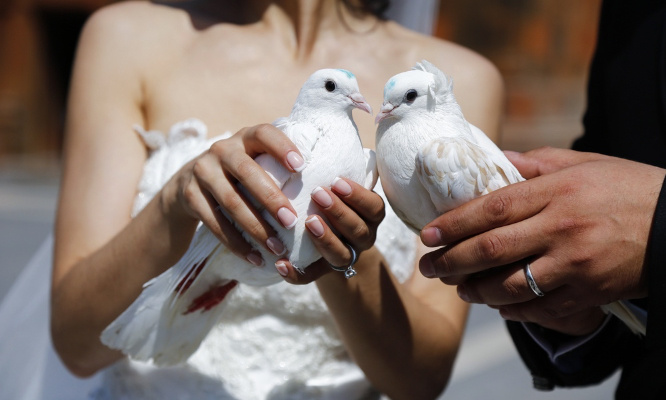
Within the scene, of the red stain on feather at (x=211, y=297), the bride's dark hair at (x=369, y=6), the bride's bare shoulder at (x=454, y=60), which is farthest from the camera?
the bride's dark hair at (x=369, y=6)

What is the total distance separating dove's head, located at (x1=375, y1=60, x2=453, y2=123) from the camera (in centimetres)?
96

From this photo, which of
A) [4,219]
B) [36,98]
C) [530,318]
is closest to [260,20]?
[530,318]

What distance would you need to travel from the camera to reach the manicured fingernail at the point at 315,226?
0.93 meters

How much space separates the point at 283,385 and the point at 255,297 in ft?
0.67

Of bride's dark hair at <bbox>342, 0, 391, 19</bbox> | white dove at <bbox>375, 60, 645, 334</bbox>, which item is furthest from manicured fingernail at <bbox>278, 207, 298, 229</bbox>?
bride's dark hair at <bbox>342, 0, 391, 19</bbox>

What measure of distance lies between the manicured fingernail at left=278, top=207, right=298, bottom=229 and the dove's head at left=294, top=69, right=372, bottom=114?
179 millimetres

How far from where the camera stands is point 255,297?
57.2 inches

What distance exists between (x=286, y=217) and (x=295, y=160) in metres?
0.08

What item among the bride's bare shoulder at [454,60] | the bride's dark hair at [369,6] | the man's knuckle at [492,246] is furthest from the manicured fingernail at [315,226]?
the bride's dark hair at [369,6]

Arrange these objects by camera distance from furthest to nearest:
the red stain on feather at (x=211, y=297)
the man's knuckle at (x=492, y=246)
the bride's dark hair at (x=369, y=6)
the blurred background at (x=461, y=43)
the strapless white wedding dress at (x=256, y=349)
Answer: the blurred background at (x=461, y=43) → the bride's dark hair at (x=369, y=6) → the strapless white wedding dress at (x=256, y=349) → the red stain on feather at (x=211, y=297) → the man's knuckle at (x=492, y=246)

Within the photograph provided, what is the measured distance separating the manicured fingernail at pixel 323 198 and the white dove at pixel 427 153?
0.33ft

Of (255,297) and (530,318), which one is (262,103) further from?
(530,318)

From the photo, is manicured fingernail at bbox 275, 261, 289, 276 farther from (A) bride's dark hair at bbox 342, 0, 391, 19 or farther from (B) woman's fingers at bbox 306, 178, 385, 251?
(A) bride's dark hair at bbox 342, 0, 391, 19

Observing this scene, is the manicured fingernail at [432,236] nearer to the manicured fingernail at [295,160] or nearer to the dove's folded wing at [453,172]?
the dove's folded wing at [453,172]
